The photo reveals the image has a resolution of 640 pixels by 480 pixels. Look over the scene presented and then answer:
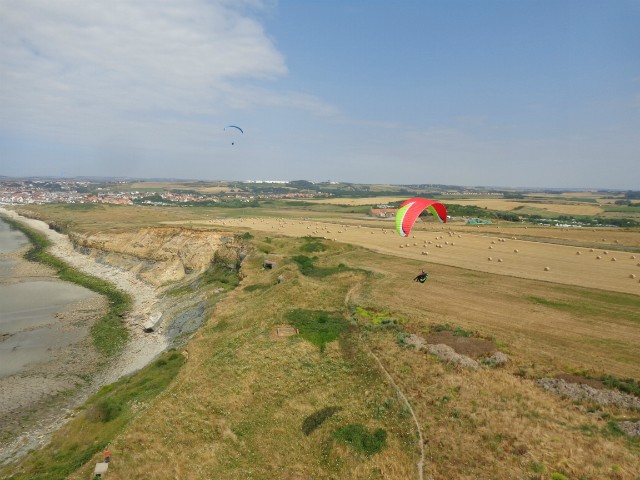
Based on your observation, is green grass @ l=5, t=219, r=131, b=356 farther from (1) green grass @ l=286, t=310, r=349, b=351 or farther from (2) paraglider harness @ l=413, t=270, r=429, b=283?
(2) paraglider harness @ l=413, t=270, r=429, b=283

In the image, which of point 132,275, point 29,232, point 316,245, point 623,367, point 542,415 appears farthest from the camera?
point 29,232

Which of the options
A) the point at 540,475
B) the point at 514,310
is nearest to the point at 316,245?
the point at 514,310

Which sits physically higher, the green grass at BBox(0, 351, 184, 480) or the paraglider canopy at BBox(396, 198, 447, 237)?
the paraglider canopy at BBox(396, 198, 447, 237)

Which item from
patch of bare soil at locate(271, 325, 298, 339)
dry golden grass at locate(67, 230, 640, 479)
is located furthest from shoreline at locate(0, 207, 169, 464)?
patch of bare soil at locate(271, 325, 298, 339)

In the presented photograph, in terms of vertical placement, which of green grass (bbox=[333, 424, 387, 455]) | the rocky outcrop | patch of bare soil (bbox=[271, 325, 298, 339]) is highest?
the rocky outcrop

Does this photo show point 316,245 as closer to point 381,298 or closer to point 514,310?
point 381,298

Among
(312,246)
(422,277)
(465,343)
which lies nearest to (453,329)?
(465,343)

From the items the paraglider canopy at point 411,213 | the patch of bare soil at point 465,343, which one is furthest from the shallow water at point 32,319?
the patch of bare soil at point 465,343
